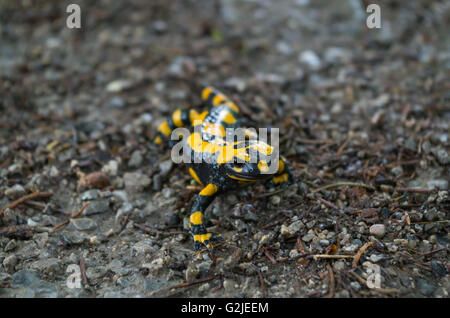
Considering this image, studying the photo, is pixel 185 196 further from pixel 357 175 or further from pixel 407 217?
pixel 407 217

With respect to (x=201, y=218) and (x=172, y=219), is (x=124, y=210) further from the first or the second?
(x=201, y=218)

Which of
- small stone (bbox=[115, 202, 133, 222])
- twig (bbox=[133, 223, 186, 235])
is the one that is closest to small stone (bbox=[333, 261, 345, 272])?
twig (bbox=[133, 223, 186, 235])

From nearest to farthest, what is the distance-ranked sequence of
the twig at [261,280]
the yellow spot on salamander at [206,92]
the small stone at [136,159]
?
the twig at [261,280], the small stone at [136,159], the yellow spot on salamander at [206,92]

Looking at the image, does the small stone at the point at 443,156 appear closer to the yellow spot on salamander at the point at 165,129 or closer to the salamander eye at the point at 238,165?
the salamander eye at the point at 238,165

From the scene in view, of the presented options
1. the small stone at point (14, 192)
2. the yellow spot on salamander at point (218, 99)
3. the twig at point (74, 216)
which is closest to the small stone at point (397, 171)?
the yellow spot on salamander at point (218, 99)

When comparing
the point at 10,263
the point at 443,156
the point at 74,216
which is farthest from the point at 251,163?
the point at 10,263

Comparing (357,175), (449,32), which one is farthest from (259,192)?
(449,32)

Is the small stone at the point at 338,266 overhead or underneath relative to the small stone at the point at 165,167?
underneath

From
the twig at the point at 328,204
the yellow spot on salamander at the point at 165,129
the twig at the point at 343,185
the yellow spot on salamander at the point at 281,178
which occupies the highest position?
the yellow spot on salamander at the point at 165,129
